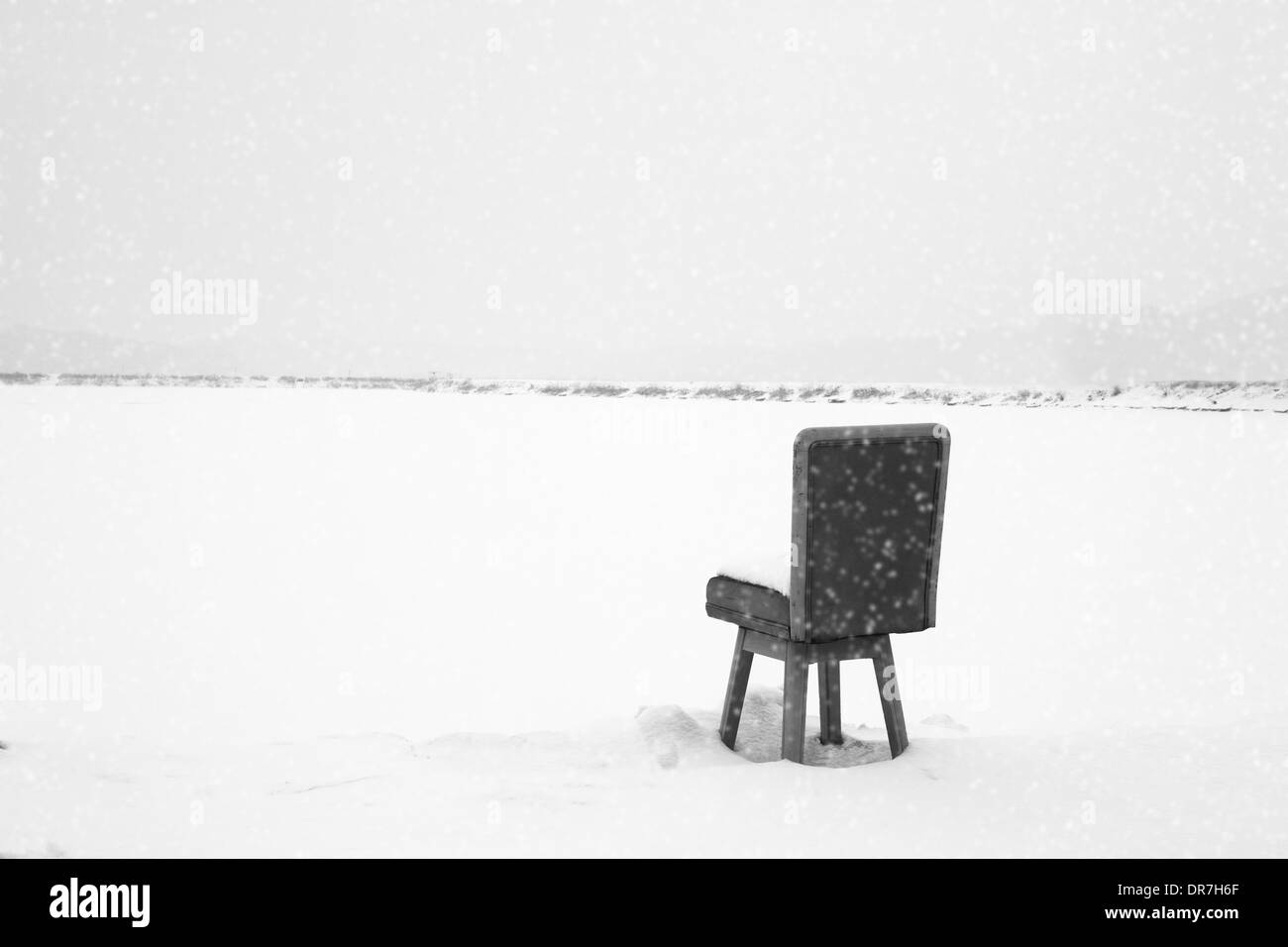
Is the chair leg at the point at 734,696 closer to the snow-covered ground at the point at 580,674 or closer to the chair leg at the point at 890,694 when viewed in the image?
the snow-covered ground at the point at 580,674

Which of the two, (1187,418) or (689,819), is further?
(1187,418)

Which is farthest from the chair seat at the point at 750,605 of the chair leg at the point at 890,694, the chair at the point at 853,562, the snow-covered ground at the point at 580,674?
the chair leg at the point at 890,694

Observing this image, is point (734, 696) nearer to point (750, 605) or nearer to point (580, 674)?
point (750, 605)

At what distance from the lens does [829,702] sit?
3.75 metres

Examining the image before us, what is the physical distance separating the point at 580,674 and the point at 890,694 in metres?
2.02

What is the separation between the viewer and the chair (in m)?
3.25

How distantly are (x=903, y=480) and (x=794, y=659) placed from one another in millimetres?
664

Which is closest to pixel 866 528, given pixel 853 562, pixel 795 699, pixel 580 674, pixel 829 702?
pixel 853 562

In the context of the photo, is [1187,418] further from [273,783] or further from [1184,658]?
[273,783]

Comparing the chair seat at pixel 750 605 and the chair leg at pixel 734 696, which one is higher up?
the chair seat at pixel 750 605

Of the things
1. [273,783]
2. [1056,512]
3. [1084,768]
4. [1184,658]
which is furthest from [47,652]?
[1056,512]

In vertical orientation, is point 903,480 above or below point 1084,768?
above

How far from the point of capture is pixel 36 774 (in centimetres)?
339

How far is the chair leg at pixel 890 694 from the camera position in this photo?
349 cm
